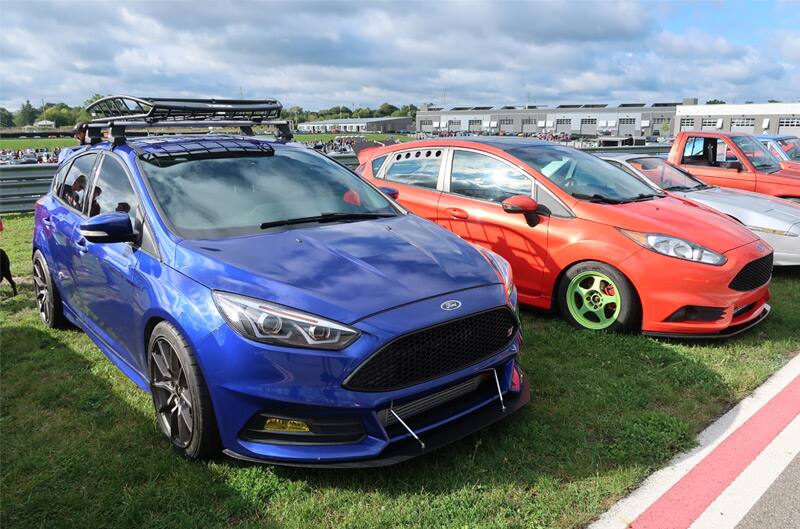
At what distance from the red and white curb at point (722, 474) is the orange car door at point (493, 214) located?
1.98m

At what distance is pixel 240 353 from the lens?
2.55 metres

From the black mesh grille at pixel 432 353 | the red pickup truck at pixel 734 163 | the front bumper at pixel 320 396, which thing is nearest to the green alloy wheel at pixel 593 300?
the black mesh grille at pixel 432 353

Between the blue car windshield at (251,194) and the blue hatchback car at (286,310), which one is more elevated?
the blue car windshield at (251,194)

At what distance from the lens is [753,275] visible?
457 centimetres

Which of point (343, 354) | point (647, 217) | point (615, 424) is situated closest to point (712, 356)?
point (647, 217)

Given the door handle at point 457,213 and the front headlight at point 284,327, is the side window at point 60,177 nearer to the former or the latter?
the front headlight at point 284,327

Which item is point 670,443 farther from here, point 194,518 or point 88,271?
point 88,271

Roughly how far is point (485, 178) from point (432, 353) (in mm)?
3171

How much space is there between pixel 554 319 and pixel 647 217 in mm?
1159

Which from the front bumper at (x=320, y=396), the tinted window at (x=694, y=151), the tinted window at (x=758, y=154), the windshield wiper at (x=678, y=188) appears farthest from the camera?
the tinted window at (x=694, y=151)

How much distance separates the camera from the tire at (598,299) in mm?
4516

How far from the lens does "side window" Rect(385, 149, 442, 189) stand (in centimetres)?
595

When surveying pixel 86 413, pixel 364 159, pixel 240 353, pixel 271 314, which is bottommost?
pixel 86 413

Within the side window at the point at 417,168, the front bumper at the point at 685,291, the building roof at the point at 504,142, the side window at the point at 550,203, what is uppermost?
the building roof at the point at 504,142
